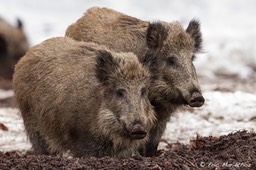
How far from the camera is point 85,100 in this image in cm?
962

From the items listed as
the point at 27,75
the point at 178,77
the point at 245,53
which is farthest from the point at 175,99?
Answer: the point at 245,53

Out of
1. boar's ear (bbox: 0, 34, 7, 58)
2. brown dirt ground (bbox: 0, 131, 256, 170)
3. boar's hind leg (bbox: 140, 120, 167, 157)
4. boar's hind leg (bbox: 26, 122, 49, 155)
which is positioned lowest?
boar's ear (bbox: 0, 34, 7, 58)

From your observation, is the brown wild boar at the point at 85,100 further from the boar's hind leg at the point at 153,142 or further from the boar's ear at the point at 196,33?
the boar's ear at the point at 196,33

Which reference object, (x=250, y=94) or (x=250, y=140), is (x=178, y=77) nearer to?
(x=250, y=140)

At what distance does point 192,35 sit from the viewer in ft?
35.9

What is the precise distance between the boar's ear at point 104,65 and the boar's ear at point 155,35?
1259mm

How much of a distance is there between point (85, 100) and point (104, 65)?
0.49 meters

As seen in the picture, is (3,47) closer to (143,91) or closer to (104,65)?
(104,65)

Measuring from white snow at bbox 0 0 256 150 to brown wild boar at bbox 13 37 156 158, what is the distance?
55.8 inches

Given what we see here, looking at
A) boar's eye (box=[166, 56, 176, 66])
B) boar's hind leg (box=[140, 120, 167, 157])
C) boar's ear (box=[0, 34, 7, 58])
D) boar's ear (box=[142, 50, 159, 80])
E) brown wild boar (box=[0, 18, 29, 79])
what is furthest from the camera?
boar's ear (box=[0, 34, 7, 58])

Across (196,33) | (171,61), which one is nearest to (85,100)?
(171,61)

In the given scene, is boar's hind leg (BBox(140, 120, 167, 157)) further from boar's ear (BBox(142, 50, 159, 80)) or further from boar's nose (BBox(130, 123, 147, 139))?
boar's nose (BBox(130, 123, 147, 139))

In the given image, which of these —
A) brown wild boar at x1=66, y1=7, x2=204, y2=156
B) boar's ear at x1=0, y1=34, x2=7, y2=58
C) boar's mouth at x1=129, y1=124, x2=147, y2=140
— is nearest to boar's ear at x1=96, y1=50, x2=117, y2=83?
brown wild boar at x1=66, y1=7, x2=204, y2=156

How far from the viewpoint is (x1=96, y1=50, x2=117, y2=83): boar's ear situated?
31.1 ft
